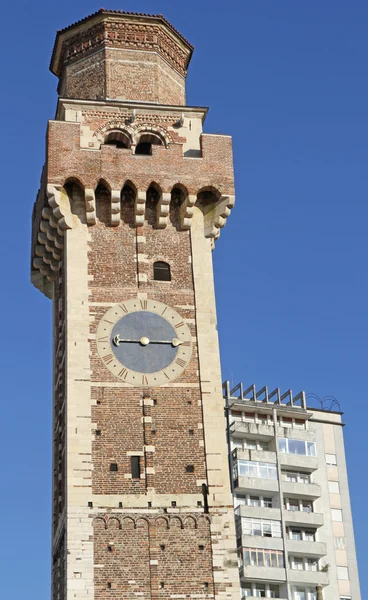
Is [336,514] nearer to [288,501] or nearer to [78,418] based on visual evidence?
[288,501]

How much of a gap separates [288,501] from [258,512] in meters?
2.60

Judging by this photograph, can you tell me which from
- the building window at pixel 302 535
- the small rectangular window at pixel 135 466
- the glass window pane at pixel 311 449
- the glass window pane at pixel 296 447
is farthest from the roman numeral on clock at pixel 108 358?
the glass window pane at pixel 311 449

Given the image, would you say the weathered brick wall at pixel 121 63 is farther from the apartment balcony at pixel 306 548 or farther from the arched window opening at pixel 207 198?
the apartment balcony at pixel 306 548

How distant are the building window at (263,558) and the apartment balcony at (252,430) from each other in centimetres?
662

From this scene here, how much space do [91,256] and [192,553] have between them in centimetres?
1103

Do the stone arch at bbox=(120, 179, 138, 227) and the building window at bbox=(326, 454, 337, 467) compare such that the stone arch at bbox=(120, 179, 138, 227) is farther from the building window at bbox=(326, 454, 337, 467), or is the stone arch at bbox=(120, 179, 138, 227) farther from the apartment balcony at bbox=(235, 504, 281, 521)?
the building window at bbox=(326, 454, 337, 467)

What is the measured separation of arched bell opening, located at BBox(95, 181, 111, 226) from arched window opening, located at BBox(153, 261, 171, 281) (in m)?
2.35

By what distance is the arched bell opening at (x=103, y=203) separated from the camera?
142 feet

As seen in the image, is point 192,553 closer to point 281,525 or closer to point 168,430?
point 168,430

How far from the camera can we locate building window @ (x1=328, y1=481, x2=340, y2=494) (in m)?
69.9

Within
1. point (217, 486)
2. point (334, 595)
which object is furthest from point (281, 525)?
point (217, 486)

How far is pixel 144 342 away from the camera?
135 feet

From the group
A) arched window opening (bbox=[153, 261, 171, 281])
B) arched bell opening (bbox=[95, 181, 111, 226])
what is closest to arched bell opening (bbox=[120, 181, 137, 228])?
arched bell opening (bbox=[95, 181, 111, 226])

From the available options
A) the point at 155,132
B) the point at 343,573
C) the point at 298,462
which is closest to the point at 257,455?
the point at 298,462
